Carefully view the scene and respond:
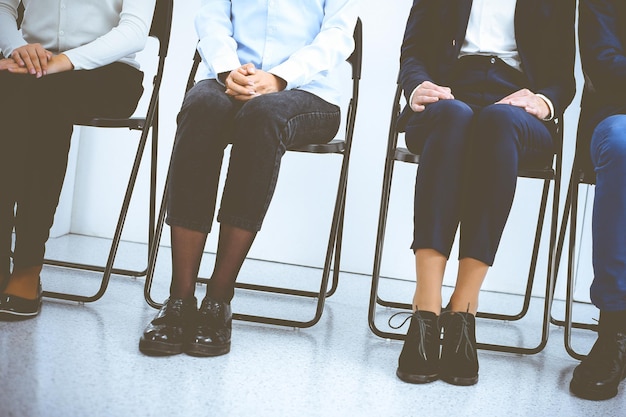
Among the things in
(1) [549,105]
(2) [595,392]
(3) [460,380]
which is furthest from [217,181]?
(2) [595,392]

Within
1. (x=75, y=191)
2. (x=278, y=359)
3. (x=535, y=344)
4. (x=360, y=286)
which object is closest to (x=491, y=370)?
(x=535, y=344)

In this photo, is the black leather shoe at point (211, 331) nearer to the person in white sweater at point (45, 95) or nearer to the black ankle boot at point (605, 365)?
the person in white sweater at point (45, 95)

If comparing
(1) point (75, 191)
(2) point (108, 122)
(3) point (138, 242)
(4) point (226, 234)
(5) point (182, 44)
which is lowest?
(3) point (138, 242)

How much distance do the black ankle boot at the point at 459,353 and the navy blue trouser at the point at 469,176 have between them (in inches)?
5.7

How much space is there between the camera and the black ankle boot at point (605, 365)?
1506mm

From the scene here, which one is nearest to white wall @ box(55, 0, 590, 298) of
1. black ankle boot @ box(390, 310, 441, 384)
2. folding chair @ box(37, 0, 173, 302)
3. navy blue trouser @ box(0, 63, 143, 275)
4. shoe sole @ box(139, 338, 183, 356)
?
folding chair @ box(37, 0, 173, 302)

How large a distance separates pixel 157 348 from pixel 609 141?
112cm

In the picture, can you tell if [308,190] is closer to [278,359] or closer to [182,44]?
[182,44]

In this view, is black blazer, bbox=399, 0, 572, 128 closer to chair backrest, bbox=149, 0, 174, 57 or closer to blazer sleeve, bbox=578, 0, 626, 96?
blazer sleeve, bbox=578, 0, 626, 96

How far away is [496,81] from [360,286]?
1.01 meters

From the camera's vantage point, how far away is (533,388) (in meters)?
1.57

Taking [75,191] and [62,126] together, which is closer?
[62,126]

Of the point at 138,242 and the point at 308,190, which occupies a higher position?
the point at 308,190

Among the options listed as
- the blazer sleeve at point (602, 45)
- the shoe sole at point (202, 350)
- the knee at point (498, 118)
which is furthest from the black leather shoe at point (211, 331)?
the blazer sleeve at point (602, 45)
